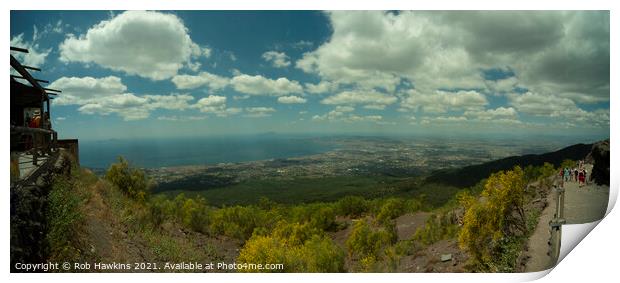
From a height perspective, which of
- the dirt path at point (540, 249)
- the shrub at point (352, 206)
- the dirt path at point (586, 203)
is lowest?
the shrub at point (352, 206)

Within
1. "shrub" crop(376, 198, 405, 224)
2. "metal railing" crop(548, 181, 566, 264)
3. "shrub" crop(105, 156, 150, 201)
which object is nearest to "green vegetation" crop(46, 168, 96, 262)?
"shrub" crop(105, 156, 150, 201)

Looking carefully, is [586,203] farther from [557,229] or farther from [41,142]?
[41,142]

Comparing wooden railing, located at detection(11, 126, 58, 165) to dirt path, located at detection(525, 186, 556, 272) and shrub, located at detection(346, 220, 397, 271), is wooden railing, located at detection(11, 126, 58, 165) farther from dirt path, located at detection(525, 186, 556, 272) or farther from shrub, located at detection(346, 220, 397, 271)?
dirt path, located at detection(525, 186, 556, 272)

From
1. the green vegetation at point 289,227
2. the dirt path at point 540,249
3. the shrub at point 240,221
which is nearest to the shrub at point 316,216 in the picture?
the green vegetation at point 289,227

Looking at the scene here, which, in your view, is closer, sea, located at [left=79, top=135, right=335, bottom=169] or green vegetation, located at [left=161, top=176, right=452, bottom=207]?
sea, located at [left=79, top=135, right=335, bottom=169]

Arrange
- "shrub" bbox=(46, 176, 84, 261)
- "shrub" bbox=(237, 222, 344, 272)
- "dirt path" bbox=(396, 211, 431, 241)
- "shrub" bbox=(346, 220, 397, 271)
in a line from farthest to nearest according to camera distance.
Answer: "dirt path" bbox=(396, 211, 431, 241) < "shrub" bbox=(346, 220, 397, 271) < "shrub" bbox=(237, 222, 344, 272) < "shrub" bbox=(46, 176, 84, 261)

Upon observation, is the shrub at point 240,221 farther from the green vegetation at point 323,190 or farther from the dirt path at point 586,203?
the dirt path at point 586,203

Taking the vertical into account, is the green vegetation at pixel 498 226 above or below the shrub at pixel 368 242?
above
